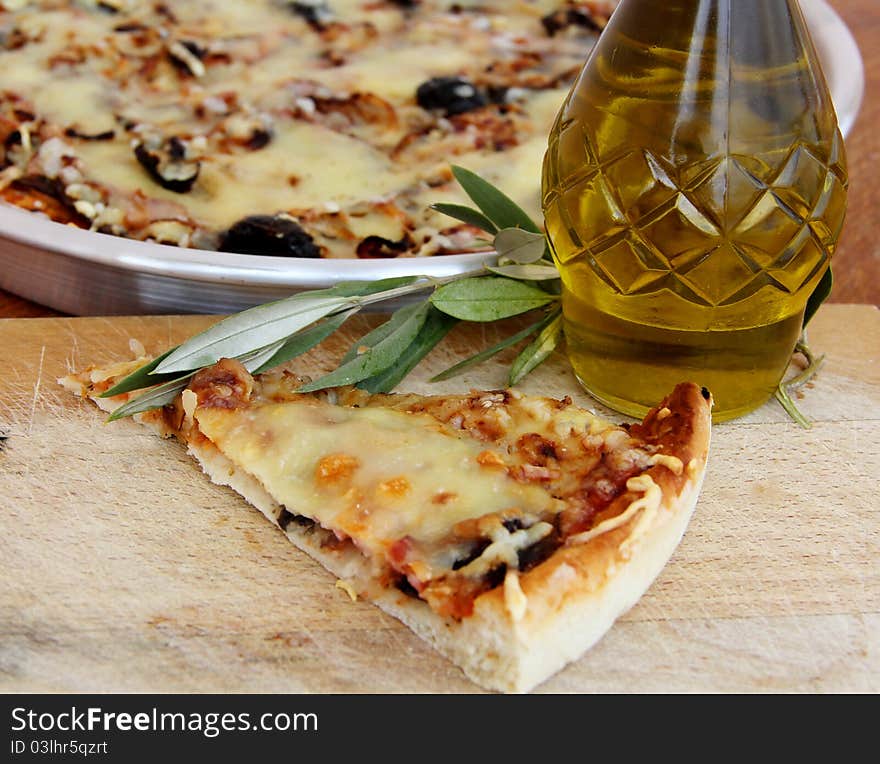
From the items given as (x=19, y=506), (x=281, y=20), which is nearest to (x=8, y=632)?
(x=19, y=506)

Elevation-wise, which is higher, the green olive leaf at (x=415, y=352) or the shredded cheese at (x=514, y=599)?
the shredded cheese at (x=514, y=599)

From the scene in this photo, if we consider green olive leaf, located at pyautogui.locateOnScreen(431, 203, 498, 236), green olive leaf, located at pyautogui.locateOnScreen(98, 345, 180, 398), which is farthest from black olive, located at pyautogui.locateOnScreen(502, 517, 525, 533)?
green olive leaf, located at pyautogui.locateOnScreen(431, 203, 498, 236)

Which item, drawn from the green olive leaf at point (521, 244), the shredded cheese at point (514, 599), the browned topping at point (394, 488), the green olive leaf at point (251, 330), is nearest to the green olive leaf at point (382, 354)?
the green olive leaf at point (251, 330)

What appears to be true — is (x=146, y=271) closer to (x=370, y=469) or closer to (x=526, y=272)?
(x=526, y=272)

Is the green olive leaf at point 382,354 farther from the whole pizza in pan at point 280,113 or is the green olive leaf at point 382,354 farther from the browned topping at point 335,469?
the whole pizza in pan at point 280,113

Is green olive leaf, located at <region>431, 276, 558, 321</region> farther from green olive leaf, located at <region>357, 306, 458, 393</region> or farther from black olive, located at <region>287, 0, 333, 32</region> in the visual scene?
black olive, located at <region>287, 0, 333, 32</region>
